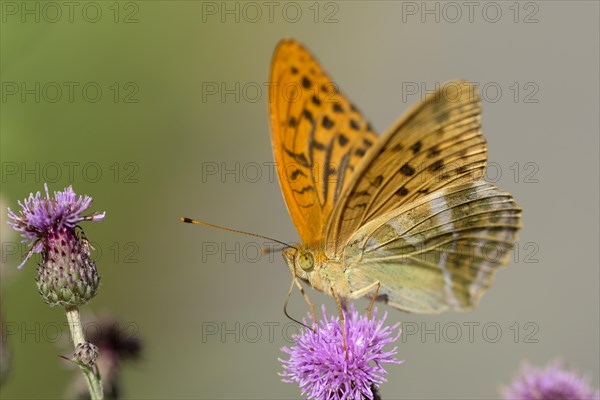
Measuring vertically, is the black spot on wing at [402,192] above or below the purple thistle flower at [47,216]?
above

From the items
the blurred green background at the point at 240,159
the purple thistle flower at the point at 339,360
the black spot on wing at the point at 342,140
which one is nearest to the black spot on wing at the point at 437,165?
the black spot on wing at the point at 342,140

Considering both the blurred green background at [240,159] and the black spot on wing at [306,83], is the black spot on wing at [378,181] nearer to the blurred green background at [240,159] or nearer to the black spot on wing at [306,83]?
the black spot on wing at [306,83]

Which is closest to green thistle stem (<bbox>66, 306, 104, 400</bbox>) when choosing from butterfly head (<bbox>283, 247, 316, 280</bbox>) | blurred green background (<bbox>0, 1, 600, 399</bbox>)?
butterfly head (<bbox>283, 247, 316, 280</bbox>)

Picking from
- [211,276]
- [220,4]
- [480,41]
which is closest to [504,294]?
[211,276]

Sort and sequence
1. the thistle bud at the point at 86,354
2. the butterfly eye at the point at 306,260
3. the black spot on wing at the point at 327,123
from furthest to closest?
the black spot on wing at the point at 327,123 < the butterfly eye at the point at 306,260 < the thistle bud at the point at 86,354

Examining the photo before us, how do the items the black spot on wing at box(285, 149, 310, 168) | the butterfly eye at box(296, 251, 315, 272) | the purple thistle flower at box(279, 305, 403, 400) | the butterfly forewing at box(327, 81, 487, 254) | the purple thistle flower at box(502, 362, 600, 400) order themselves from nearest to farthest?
1. the purple thistle flower at box(279, 305, 403, 400)
2. the butterfly forewing at box(327, 81, 487, 254)
3. the purple thistle flower at box(502, 362, 600, 400)
4. the butterfly eye at box(296, 251, 315, 272)
5. the black spot on wing at box(285, 149, 310, 168)

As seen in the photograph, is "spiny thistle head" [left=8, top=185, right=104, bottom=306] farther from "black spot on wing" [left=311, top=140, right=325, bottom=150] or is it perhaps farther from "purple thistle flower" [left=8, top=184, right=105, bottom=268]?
"black spot on wing" [left=311, top=140, right=325, bottom=150]

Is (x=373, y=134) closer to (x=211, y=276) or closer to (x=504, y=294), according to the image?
(x=504, y=294)

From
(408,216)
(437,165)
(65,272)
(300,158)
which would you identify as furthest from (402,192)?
(65,272)
